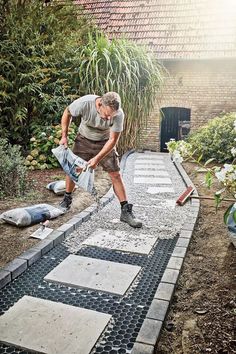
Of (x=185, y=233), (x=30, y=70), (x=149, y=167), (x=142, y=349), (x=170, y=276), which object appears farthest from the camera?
(x=149, y=167)

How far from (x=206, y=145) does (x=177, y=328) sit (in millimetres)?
7407

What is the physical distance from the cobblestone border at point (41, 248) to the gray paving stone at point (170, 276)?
4.04ft

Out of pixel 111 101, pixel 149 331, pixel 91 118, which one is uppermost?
pixel 111 101

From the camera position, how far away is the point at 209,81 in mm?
11922

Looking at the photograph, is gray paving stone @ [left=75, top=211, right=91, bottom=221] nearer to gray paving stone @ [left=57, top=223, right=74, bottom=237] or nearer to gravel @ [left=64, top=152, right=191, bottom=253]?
gravel @ [left=64, top=152, right=191, bottom=253]

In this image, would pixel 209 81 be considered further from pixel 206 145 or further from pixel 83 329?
pixel 83 329

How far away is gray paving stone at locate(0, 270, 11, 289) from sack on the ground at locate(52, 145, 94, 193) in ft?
4.90

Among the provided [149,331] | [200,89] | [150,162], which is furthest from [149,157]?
[149,331]

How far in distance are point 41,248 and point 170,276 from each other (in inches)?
51.1

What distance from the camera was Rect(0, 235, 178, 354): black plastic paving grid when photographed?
7.39ft

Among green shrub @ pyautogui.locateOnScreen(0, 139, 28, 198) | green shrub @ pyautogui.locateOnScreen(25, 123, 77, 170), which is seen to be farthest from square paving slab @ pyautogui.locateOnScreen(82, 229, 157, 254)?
green shrub @ pyautogui.locateOnScreen(25, 123, 77, 170)

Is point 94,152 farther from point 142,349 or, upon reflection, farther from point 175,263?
point 142,349

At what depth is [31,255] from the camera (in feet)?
10.7

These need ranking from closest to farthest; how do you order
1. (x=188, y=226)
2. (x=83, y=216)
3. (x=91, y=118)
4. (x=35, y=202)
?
(x=188, y=226) → (x=91, y=118) → (x=83, y=216) → (x=35, y=202)
